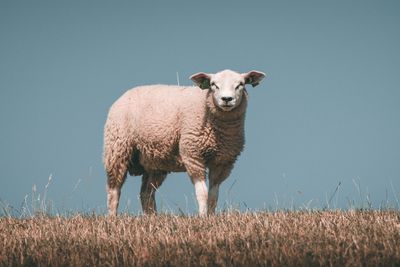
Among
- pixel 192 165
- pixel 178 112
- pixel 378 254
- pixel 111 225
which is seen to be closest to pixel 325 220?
pixel 378 254

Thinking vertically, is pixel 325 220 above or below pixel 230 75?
below

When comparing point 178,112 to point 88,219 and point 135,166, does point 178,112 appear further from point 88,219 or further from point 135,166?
point 88,219

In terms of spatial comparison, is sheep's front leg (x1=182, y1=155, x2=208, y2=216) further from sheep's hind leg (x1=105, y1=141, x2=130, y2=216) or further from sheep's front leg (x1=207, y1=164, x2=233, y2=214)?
sheep's hind leg (x1=105, y1=141, x2=130, y2=216)

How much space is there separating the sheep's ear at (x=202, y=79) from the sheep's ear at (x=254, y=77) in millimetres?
623

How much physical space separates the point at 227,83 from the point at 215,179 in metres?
1.55

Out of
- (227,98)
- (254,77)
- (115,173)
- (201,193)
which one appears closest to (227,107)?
(227,98)

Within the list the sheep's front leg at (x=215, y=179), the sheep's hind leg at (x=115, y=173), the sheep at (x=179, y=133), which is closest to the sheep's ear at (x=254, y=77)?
the sheep at (x=179, y=133)

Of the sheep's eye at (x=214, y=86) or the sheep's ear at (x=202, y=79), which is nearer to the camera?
the sheep's eye at (x=214, y=86)

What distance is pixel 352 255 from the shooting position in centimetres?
441

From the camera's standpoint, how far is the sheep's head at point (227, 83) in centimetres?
868

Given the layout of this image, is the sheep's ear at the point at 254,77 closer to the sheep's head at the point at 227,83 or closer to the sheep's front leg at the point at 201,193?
the sheep's head at the point at 227,83

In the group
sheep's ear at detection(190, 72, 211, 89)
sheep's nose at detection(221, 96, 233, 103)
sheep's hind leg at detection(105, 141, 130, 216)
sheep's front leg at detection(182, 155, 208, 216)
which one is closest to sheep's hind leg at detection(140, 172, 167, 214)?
sheep's hind leg at detection(105, 141, 130, 216)

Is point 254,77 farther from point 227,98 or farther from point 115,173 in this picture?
point 115,173

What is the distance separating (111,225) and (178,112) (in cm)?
332
